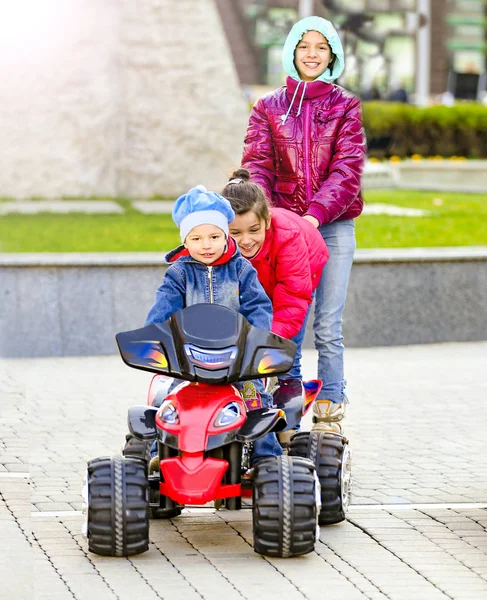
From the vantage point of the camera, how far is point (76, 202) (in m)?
14.0

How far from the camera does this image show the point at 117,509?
482cm

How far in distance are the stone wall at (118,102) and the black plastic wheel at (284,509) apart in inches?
369

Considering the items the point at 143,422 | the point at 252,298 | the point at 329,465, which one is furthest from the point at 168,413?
the point at 329,465

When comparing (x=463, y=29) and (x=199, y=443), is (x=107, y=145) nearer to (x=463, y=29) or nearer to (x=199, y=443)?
(x=199, y=443)

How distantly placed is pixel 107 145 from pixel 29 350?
15.6 feet

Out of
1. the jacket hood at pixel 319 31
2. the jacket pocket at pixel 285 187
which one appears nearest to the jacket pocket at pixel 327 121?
the jacket hood at pixel 319 31

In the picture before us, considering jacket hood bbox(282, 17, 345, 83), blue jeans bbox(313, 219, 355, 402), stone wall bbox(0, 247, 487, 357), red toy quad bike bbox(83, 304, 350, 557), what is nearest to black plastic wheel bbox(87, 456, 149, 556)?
red toy quad bike bbox(83, 304, 350, 557)

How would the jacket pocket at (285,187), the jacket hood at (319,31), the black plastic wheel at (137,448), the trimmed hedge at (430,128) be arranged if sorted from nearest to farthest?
the black plastic wheel at (137,448)
the jacket hood at (319,31)
the jacket pocket at (285,187)
the trimmed hedge at (430,128)

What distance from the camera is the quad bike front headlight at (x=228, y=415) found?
489cm

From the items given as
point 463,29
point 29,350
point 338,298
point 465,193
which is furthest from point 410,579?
point 463,29

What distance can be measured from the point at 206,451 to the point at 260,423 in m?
0.24

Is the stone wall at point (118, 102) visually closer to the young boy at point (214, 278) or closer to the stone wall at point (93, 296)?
the stone wall at point (93, 296)

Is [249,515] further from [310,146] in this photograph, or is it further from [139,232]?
[139,232]

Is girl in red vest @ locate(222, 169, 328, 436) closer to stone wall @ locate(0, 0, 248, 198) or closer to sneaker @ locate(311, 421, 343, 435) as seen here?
sneaker @ locate(311, 421, 343, 435)
